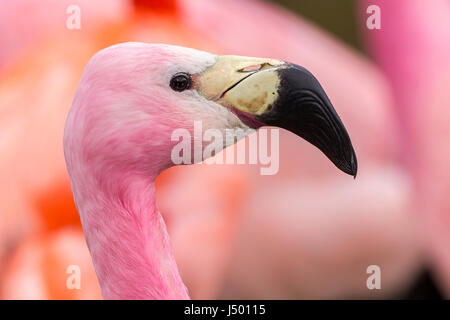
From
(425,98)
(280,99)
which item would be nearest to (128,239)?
(280,99)

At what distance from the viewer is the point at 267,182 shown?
2990 millimetres

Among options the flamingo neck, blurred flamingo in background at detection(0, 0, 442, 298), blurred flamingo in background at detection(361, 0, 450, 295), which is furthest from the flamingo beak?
blurred flamingo in background at detection(361, 0, 450, 295)

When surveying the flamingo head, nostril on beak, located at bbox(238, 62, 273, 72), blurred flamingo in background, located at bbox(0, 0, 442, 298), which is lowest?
blurred flamingo in background, located at bbox(0, 0, 442, 298)

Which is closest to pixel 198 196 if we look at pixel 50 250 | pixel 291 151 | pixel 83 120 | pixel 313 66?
pixel 50 250

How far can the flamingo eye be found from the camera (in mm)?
985

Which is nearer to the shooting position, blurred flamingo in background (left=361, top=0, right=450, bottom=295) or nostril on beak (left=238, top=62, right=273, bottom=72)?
nostril on beak (left=238, top=62, right=273, bottom=72)

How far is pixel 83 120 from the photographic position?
0.98 metres

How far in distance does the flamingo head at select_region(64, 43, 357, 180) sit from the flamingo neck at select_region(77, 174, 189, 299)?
0.05m

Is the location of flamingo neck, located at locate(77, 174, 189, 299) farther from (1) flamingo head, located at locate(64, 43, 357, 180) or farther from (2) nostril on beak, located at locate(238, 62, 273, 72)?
(2) nostril on beak, located at locate(238, 62, 273, 72)

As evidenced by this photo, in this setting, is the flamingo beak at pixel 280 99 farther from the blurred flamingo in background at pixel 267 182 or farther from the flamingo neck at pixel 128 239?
the blurred flamingo in background at pixel 267 182

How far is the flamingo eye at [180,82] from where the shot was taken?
98 centimetres

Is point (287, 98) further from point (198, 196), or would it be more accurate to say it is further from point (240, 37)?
point (240, 37)

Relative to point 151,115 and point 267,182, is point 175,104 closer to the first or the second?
point 151,115

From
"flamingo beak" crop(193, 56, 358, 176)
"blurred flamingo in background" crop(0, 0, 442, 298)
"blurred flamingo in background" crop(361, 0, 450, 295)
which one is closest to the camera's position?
"flamingo beak" crop(193, 56, 358, 176)
